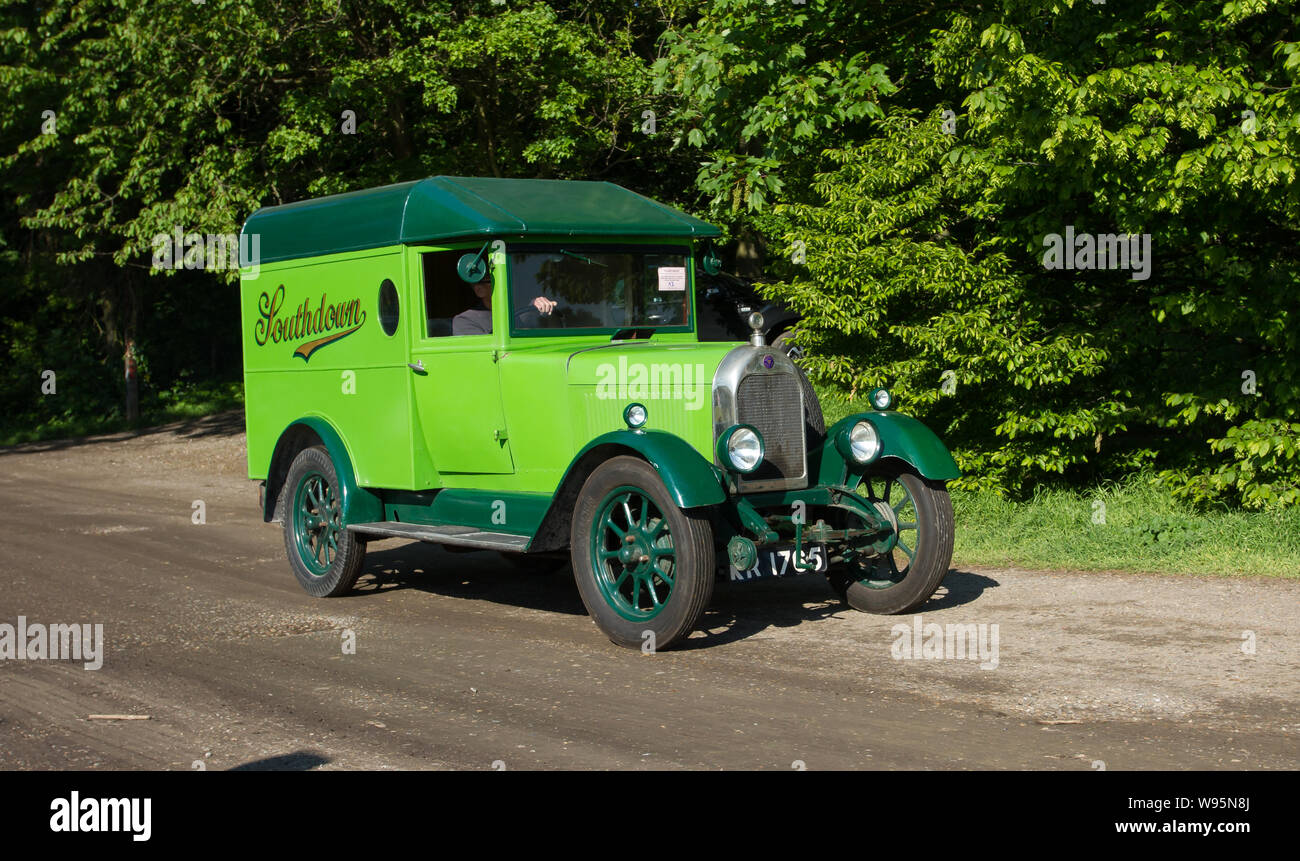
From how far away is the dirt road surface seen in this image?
544cm

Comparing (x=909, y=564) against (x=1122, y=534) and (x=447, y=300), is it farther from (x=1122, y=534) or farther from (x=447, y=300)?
(x=447, y=300)

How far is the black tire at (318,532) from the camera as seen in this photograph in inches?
368

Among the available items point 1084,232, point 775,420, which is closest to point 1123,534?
point 1084,232

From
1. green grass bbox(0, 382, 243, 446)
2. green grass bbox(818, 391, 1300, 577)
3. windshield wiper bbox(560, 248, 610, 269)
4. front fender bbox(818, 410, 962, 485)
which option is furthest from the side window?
green grass bbox(0, 382, 243, 446)

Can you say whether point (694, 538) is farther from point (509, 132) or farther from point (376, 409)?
point (509, 132)

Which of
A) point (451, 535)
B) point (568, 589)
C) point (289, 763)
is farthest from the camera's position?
point (568, 589)

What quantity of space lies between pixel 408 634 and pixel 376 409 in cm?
178

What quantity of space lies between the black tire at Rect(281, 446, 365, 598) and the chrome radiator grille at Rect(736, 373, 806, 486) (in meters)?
3.09

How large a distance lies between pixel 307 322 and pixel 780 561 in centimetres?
415

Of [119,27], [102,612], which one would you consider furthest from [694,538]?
[119,27]

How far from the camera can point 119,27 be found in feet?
61.2

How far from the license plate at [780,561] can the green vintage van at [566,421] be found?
1 centimetres

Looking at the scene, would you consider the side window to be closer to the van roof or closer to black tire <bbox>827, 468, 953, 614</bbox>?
the van roof

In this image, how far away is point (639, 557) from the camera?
292 inches
